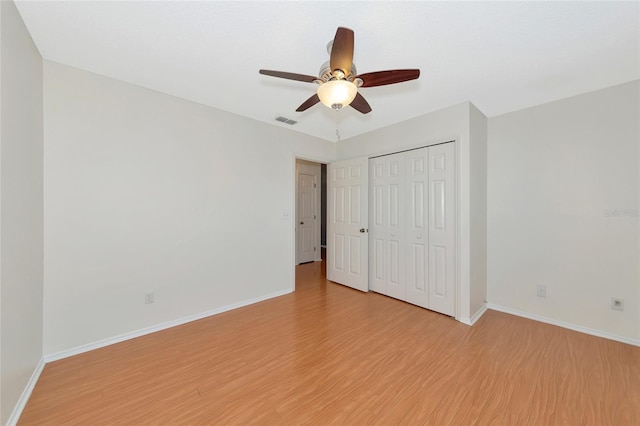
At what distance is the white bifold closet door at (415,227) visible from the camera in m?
2.89

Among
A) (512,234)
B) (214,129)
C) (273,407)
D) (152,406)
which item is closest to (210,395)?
(152,406)

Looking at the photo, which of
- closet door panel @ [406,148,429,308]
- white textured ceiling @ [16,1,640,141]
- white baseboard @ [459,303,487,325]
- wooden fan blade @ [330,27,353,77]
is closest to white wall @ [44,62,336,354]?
white textured ceiling @ [16,1,640,141]

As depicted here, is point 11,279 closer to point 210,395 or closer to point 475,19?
point 210,395

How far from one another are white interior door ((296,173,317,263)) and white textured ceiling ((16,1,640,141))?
3.20 m

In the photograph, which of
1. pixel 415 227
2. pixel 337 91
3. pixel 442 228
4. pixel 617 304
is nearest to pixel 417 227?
pixel 415 227

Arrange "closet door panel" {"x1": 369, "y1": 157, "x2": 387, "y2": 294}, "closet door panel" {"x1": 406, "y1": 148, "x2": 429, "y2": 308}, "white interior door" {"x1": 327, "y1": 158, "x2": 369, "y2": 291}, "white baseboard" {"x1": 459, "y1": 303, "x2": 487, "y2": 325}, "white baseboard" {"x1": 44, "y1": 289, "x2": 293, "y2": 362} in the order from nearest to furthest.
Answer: "white baseboard" {"x1": 44, "y1": 289, "x2": 293, "y2": 362}
"white baseboard" {"x1": 459, "y1": 303, "x2": 487, "y2": 325}
"closet door panel" {"x1": 406, "y1": 148, "x2": 429, "y2": 308}
"closet door panel" {"x1": 369, "y1": 157, "x2": 387, "y2": 294}
"white interior door" {"x1": 327, "y1": 158, "x2": 369, "y2": 291}

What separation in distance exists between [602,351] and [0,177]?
4649 mm

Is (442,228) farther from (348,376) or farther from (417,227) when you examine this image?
(348,376)

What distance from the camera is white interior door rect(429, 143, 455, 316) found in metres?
2.84

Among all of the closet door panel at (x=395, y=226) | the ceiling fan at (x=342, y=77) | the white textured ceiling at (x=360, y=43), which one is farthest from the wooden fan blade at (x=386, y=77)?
the closet door panel at (x=395, y=226)

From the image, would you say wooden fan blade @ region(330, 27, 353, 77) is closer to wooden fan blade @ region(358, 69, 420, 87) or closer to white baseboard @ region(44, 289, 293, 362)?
wooden fan blade @ region(358, 69, 420, 87)

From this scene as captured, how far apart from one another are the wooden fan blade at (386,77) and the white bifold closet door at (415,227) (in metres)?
1.55

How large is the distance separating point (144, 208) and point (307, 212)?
370cm

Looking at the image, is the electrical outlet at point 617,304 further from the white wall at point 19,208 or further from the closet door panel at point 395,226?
the white wall at point 19,208
